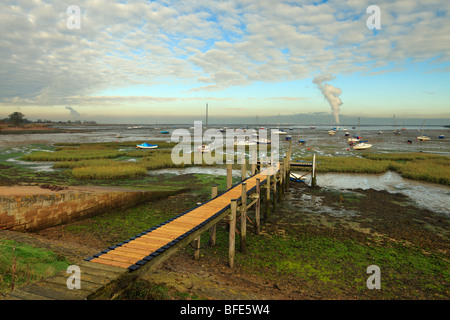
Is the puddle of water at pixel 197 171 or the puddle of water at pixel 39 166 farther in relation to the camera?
the puddle of water at pixel 197 171

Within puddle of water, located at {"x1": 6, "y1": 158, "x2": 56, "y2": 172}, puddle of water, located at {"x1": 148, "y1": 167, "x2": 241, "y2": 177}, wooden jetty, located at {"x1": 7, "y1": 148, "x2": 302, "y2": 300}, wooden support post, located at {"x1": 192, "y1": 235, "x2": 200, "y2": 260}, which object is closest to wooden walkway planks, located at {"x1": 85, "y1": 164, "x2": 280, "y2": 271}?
wooden jetty, located at {"x1": 7, "y1": 148, "x2": 302, "y2": 300}

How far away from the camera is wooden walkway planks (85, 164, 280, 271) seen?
661cm

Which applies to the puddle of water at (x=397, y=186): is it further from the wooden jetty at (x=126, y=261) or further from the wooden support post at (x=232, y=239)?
the wooden jetty at (x=126, y=261)

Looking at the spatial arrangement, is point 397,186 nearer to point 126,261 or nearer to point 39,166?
point 126,261

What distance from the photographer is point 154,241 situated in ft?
25.9

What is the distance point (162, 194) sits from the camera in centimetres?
1938

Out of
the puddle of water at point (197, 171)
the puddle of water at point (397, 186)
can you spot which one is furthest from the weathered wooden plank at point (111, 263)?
the puddle of water at point (197, 171)

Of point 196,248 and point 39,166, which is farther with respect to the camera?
point 39,166

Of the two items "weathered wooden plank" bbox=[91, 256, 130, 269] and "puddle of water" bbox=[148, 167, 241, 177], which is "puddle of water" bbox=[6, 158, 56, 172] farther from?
"weathered wooden plank" bbox=[91, 256, 130, 269]

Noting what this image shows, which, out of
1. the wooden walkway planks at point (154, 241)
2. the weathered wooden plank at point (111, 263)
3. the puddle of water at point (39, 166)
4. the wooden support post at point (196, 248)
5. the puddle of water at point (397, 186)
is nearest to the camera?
the weathered wooden plank at point (111, 263)

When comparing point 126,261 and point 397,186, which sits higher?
point 126,261

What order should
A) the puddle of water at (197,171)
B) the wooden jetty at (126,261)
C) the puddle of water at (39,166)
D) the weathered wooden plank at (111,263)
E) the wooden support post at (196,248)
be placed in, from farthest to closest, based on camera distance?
A: the puddle of water at (197,171) < the puddle of water at (39,166) < the wooden support post at (196,248) < the weathered wooden plank at (111,263) < the wooden jetty at (126,261)

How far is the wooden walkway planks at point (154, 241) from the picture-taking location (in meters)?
6.61

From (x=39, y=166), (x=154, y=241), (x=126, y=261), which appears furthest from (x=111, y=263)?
(x=39, y=166)
